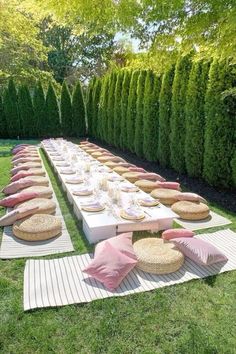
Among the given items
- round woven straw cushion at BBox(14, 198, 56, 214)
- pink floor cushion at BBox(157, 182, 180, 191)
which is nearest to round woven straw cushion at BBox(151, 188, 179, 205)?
pink floor cushion at BBox(157, 182, 180, 191)

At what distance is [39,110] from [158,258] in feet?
61.1

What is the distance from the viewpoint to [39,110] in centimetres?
2127

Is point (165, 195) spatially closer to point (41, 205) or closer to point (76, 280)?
point (41, 205)

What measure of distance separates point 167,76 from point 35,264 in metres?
7.72

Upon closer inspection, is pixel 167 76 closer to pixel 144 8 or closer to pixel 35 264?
pixel 144 8

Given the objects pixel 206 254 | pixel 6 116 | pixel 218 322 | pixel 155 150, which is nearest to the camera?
pixel 218 322

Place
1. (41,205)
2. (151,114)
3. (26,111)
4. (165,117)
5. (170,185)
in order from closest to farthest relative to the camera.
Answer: (41,205) < (170,185) < (165,117) < (151,114) < (26,111)

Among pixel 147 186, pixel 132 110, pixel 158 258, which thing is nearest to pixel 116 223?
pixel 158 258

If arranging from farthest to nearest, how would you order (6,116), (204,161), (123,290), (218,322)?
(6,116)
(204,161)
(123,290)
(218,322)

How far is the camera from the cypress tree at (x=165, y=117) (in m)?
10.4

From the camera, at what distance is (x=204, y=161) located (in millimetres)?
8547

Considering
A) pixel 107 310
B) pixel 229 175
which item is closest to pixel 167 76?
pixel 229 175

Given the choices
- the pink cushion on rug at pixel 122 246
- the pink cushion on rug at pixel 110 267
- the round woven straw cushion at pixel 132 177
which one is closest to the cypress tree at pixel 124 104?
the round woven straw cushion at pixel 132 177

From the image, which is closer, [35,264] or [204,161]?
[35,264]
